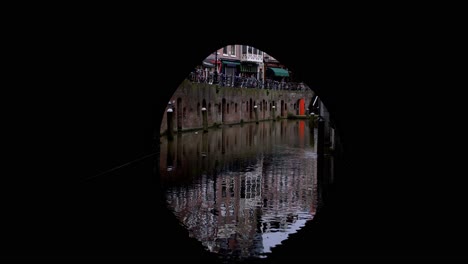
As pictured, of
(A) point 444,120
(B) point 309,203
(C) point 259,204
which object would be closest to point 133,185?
(C) point 259,204

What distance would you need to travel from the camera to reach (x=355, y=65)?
8.27 m

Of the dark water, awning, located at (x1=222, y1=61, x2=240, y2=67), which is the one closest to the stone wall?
awning, located at (x1=222, y1=61, x2=240, y2=67)

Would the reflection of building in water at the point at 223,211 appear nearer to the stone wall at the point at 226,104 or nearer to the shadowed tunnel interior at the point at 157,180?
the shadowed tunnel interior at the point at 157,180

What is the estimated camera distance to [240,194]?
38.0 ft

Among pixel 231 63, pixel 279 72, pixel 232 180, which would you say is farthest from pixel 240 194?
pixel 279 72

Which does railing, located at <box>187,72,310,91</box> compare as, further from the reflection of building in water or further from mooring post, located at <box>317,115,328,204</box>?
the reflection of building in water

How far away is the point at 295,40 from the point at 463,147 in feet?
9.99

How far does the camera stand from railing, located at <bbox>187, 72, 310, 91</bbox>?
32869 millimetres

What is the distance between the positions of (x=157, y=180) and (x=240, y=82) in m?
31.2

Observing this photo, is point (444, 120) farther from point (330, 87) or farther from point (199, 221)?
point (199, 221)

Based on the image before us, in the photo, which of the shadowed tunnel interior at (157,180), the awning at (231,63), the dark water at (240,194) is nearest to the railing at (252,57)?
the awning at (231,63)

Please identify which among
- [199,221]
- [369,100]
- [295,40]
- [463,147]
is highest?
[295,40]

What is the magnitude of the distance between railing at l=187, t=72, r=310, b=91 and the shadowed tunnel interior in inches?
750

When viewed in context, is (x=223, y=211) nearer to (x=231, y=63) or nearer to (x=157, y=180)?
(x=157, y=180)
